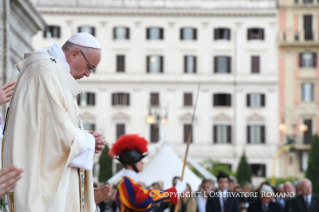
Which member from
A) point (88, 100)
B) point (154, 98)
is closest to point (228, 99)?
point (154, 98)

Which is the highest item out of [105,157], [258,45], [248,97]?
[258,45]

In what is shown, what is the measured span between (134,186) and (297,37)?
42.7m

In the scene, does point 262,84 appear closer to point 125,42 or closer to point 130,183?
point 125,42

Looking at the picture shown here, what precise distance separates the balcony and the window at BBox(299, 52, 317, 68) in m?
0.60

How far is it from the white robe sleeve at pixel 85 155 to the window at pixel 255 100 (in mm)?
45224

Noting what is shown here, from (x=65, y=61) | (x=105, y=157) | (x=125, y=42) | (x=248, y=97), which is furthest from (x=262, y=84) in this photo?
(x=65, y=61)

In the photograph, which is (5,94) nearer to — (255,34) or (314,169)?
(314,169)

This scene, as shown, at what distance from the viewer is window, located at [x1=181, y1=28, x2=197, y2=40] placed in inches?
1944

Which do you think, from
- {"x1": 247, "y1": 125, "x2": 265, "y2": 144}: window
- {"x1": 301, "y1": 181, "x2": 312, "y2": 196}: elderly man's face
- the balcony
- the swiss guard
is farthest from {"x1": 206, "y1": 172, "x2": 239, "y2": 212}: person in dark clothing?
the balcony

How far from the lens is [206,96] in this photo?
49250mm

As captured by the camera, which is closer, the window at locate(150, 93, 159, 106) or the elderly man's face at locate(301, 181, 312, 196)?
the elderly man's face at locate(301, 181, 312, 196)

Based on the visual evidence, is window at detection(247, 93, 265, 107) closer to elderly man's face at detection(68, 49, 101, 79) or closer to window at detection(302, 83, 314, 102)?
→ window at detection(302, 83, 314, 102)

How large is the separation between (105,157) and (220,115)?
53.5 feet

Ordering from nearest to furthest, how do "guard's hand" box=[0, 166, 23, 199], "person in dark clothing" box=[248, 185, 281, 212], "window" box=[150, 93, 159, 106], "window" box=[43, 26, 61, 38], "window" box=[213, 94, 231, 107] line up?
"guard's hand" box=[0, 166, 23, 199], "person in dark clothing" box=[248, 185, 281, 212], "window" box=[43, 26, 61, 38], "window" box=[150, 93, 159, 106], "window" box=[213, 94, 231, 107]
